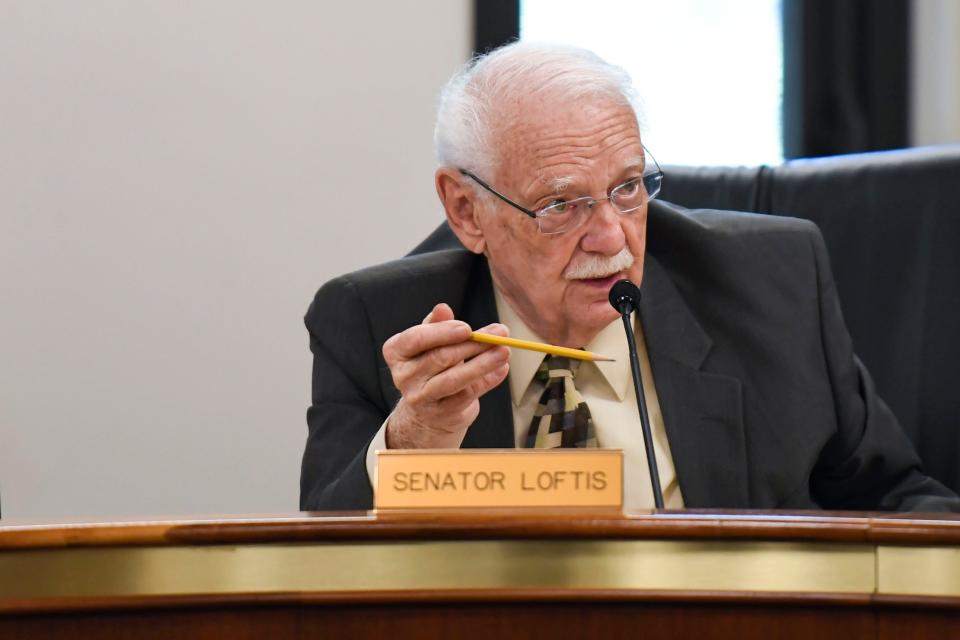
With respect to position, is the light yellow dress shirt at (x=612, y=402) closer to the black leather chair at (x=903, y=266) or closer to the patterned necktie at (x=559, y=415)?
the patterned necktie at (x=559, y=415)

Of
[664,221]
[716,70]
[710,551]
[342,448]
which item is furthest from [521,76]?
[716,70]

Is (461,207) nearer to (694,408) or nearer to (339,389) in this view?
(339,389)

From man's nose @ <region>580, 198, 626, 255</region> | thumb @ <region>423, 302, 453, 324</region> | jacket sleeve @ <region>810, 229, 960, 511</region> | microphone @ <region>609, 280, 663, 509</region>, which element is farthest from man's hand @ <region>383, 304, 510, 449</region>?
jacket sleeve @ <region>810, 229, 960, 511</region>

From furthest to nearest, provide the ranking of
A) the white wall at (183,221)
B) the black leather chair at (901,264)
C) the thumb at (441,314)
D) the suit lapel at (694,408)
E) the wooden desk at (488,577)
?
the white wall at (183,221) → the black leather chair at (901,264) → the suit lapel at (694,408) → the thumb at (441,314) → the wooden desk at (488,577)

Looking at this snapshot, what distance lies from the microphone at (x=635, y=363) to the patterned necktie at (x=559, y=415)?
0.78ft

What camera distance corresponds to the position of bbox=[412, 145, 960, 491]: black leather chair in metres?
2.11

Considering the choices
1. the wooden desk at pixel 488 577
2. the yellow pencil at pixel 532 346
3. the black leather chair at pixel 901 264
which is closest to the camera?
the wooden desk at pixel 488 577

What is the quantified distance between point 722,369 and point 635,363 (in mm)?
416

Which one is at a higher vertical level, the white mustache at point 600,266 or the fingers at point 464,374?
the white mustache at point 600,266

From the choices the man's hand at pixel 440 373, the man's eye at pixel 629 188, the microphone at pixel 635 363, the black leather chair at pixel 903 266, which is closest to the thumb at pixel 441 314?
the man's hand at pixel 440 373

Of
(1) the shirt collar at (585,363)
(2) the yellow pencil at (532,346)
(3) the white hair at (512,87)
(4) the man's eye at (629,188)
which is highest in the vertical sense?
(3) the white hair at (512,87)

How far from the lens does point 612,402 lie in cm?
189

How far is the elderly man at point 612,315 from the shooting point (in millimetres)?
1845

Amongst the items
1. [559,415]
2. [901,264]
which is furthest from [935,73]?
[559,415]
